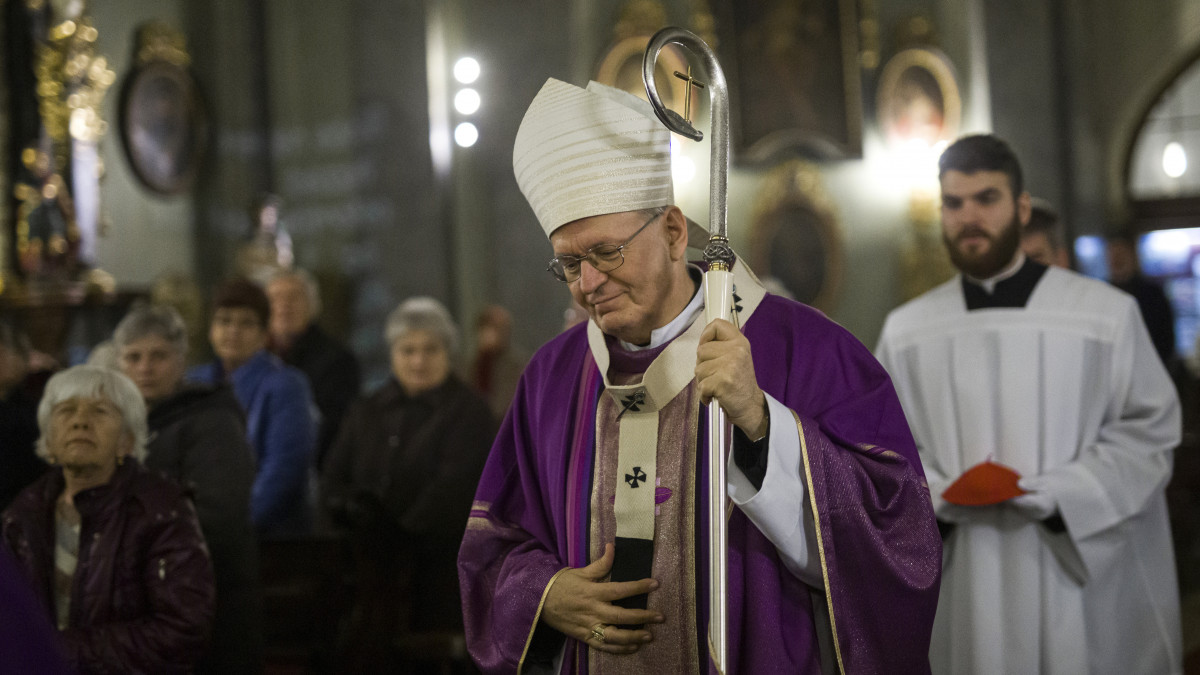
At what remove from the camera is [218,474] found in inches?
154

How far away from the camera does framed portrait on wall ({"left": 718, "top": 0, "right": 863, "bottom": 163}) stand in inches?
452

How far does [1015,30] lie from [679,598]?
447 inches

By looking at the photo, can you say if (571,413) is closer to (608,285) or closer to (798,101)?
(608,285)

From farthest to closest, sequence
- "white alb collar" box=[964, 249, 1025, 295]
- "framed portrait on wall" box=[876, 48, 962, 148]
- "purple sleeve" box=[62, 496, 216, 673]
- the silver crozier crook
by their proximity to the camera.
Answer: "framed portrait on wall" box=[876, 48, 962, 148]
"white alb collar" box=[964, 249, 1025, 295]
"purple sleeve" box=[62, 496, 216, 673]
the silver crozier crook

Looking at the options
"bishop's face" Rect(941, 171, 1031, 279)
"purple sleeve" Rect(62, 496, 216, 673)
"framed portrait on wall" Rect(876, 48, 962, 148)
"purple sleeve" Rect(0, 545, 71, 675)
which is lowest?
"purple sleeve" Rect(62, 496, 216, 673)

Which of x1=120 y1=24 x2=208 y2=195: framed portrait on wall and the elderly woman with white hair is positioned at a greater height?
x1=120 y1=24 x2=208 y2=195: framed portrait on wall

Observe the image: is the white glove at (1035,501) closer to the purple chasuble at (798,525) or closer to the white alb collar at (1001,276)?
the white alb collar at (1001,276)

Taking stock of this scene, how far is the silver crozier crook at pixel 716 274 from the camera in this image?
2.09m

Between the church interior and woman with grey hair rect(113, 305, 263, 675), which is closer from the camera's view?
woman with grey hair rect(113, 305, 263, 675)

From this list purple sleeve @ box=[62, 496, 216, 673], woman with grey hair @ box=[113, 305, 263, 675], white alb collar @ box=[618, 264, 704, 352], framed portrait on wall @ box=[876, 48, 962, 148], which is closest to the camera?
white alb collar @ box=[618, 264, 704, 352]

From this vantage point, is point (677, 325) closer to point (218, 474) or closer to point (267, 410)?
point (218, 474)

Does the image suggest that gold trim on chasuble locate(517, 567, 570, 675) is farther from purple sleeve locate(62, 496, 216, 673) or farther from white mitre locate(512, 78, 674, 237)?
purple sleeve locate(62, 496, 216, 673)

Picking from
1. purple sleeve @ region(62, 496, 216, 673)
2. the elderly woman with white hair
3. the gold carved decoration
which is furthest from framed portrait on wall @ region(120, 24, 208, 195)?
purple sleeve @ region(62, 496, 216, 673)

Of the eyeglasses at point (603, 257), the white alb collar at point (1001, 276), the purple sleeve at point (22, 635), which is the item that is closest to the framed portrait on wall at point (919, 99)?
the white alb collar at point (1001, 276)
